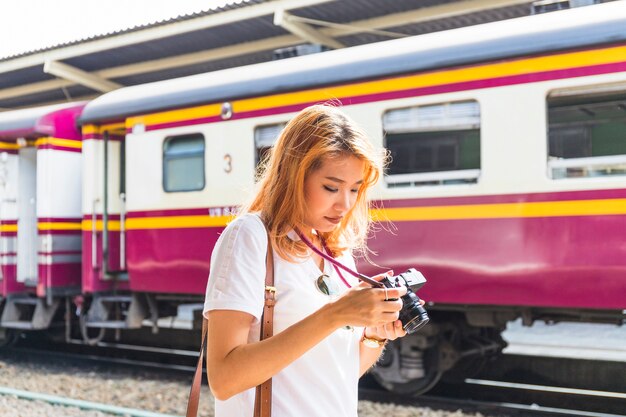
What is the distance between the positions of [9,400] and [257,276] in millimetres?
5604

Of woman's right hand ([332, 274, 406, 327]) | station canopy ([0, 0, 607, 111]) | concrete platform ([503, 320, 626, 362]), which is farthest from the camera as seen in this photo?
station canopy ([0, 0, 607, 111])

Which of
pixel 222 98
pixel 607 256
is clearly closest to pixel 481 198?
pixel 607 256

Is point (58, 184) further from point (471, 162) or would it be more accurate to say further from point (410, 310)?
point (410, 310)

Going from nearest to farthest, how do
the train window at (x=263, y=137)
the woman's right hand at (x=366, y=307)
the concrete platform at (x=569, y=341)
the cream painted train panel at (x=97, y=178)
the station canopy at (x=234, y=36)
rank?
the woman's right hand at (x=366, y=307), the train window at (x=263, y=137), the cream painted train panel at (x=97, y=178), the concrete platform at (x=569, y=341), the station canopy at (x=234, y=36)

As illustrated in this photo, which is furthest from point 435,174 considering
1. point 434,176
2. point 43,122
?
point 43,122

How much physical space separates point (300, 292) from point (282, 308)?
7cm

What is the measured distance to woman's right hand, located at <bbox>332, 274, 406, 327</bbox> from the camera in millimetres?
1628

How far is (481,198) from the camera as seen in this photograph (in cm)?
564

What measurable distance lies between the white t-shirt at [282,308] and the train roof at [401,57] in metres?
4.18

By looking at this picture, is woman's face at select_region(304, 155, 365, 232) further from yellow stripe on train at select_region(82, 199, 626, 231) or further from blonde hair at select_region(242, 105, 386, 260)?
yellow stripe on train at select_region(82, 199, 626, 231)

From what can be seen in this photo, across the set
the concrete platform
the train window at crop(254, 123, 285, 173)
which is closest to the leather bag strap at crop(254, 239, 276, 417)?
the train window at crop(254, 123, 285, 173)

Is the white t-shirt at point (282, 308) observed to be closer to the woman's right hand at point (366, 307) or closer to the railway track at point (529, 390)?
the woman's right hand at point (366, 307)

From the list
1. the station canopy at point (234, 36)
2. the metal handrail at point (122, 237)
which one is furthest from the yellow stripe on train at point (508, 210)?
the metal handrail at point (122, 237)

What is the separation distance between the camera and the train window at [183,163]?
7316 mm
